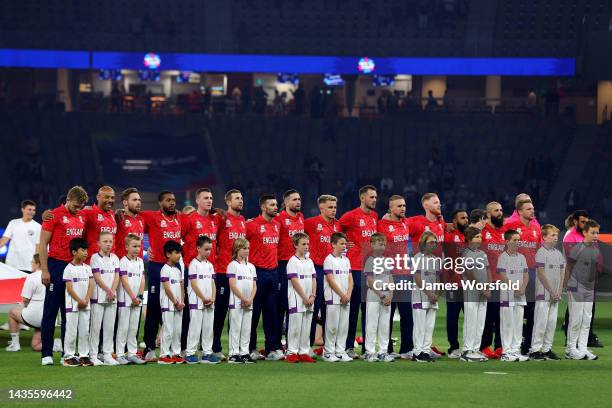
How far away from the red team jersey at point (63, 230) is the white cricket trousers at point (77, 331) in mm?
625

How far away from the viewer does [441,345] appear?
15750 mm

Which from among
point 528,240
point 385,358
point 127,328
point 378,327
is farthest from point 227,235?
point 528,240

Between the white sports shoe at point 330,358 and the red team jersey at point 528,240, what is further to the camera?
the red team jersey at point 528,240

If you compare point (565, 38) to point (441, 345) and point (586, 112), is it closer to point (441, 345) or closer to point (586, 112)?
point (586, 112)

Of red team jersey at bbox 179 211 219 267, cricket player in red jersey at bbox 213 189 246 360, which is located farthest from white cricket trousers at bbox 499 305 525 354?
red team jersey at bbox 179 211 219 267

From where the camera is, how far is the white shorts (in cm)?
1473

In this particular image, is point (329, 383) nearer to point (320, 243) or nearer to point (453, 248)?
point (320, 243)

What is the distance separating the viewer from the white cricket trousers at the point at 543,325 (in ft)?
44.5

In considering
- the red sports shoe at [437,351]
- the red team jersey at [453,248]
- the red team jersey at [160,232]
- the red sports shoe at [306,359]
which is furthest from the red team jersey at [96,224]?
the red sports shoe at [437,351]

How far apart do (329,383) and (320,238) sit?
2.89 m

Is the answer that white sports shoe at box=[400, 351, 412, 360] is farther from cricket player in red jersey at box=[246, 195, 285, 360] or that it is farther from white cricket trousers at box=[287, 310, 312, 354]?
cricket player in red jersey at box=[246, 195, 285, 360]

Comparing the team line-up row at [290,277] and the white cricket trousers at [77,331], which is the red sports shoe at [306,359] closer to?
the team line-up row at [290,277]

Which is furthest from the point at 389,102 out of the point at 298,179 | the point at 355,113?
the point at 298,179

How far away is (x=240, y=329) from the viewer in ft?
43.4
